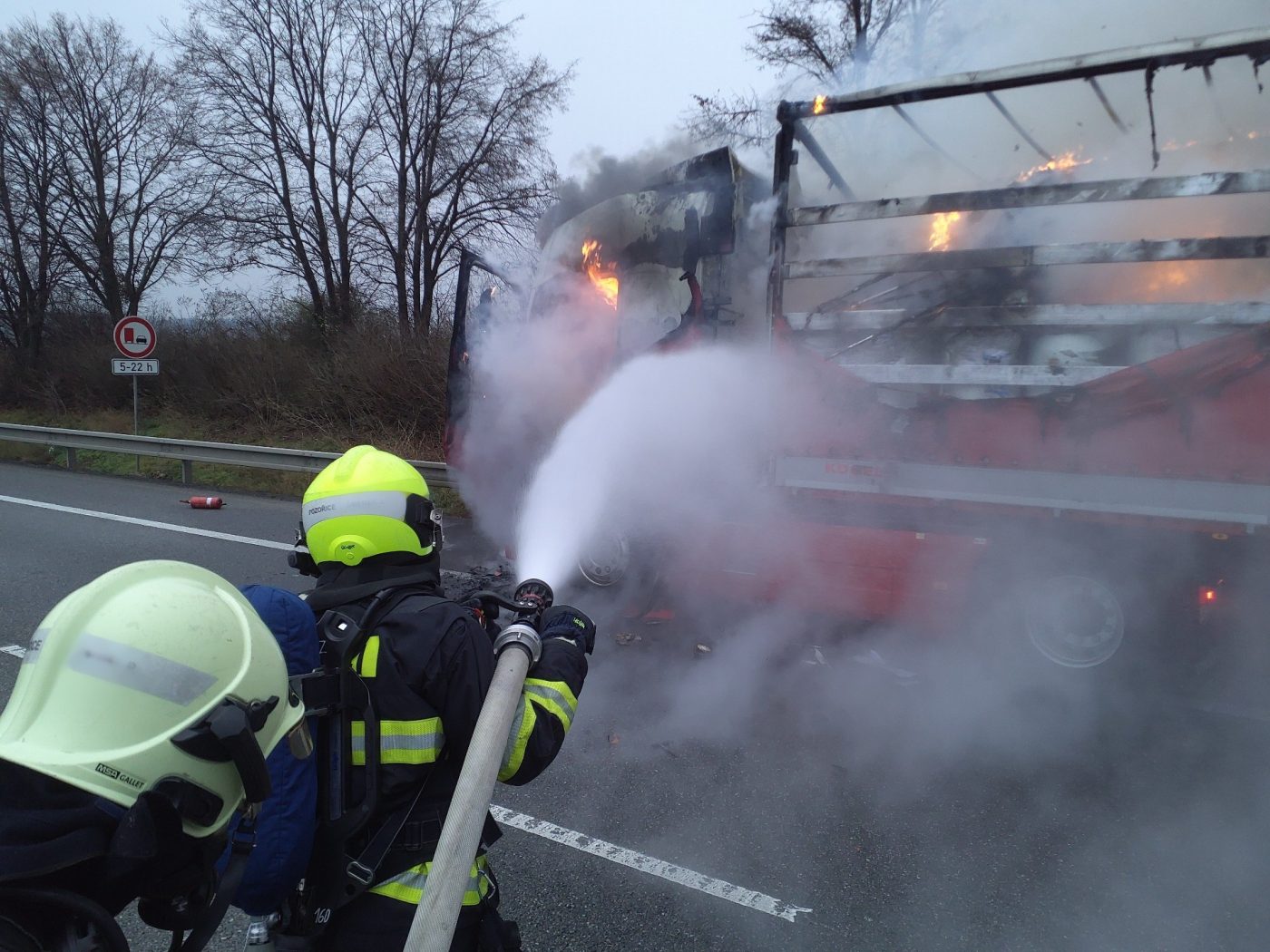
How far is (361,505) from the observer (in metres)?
1.55

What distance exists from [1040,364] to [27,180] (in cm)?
2280

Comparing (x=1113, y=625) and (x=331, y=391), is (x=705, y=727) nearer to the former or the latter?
(x=1113, y=625)

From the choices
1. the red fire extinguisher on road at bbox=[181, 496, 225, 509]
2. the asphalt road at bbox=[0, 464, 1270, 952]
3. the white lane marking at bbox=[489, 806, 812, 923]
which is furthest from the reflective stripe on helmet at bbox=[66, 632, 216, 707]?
the red fire extinguisher on road at bbox=[181, 496, 225, 509]

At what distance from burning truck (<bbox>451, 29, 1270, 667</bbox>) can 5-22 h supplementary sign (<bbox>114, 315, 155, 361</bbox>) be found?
1042 cm

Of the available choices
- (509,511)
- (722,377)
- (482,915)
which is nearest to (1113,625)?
(722,377)

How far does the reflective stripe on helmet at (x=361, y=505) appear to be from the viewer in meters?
1.56

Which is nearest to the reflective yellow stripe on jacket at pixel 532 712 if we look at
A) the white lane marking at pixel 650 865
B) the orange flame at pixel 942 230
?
the white lane marking at pixel 650 865

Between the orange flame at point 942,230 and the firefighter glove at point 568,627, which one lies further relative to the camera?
the orange flame at point 942,230

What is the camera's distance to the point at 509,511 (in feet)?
22.1

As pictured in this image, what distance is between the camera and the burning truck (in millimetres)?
3691

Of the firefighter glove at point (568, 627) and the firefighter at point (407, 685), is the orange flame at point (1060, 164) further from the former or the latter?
the firefighter at point (407, 685)

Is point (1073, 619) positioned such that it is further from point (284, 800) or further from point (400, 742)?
point (284, 800)

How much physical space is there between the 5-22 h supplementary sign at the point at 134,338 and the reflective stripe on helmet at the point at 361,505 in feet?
41.4

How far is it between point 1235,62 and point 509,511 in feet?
18.7
